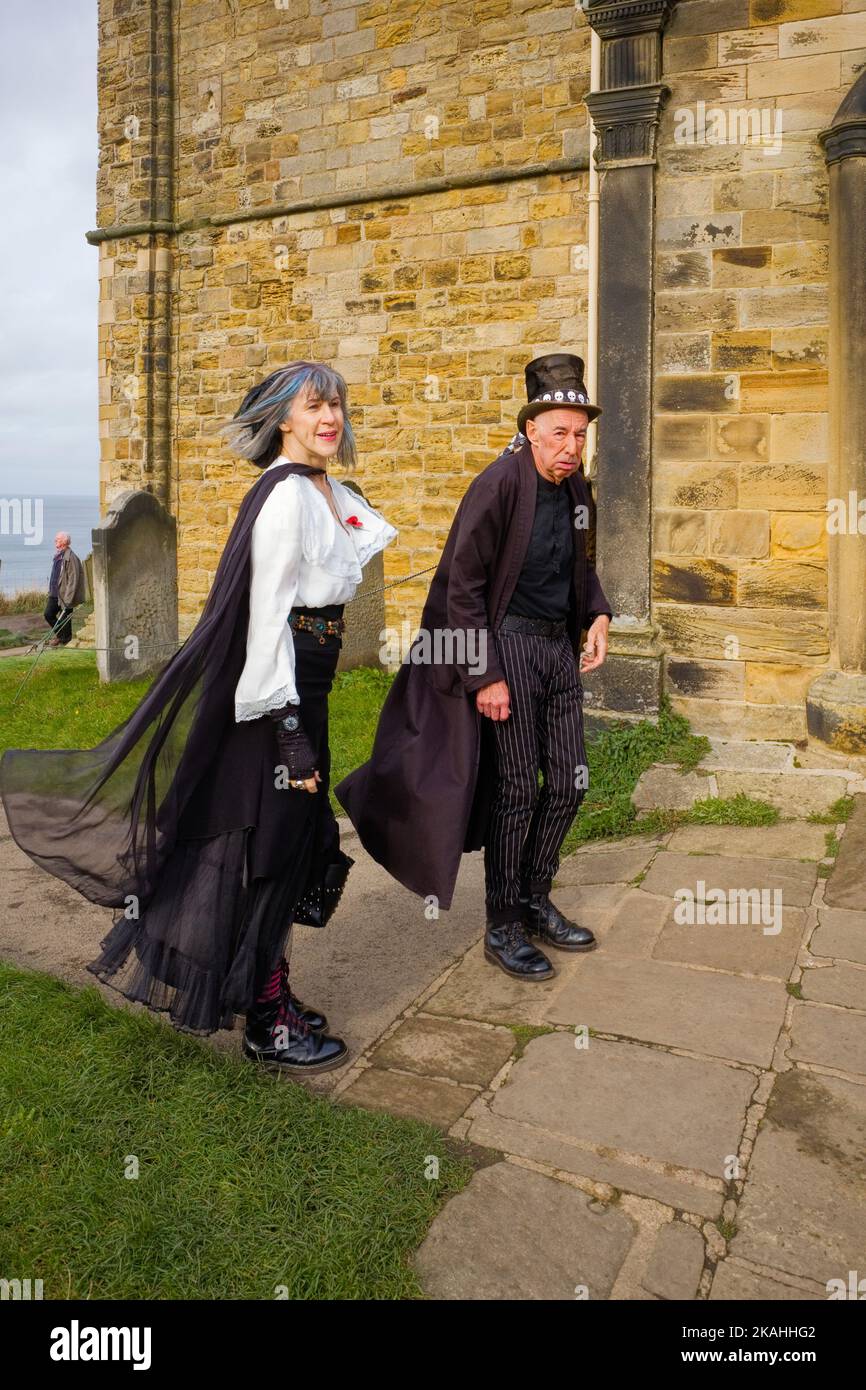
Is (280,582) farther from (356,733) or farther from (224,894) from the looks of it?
(356,733)

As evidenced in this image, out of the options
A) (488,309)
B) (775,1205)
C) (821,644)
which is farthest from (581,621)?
(488,309)

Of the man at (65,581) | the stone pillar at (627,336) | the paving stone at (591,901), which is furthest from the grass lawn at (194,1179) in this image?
the man at (65,581)

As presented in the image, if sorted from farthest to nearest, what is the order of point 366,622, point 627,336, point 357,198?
point 357,198
point 366,622
point 627,336

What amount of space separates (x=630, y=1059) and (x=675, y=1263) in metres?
0.86

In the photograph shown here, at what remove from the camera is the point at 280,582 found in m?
2.81

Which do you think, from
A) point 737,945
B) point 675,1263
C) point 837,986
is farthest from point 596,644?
point 675,1263

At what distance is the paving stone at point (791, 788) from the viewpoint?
17.3 feet

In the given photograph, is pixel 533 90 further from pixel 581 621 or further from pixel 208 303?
pixel 581 621

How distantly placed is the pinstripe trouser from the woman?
0.80 meters

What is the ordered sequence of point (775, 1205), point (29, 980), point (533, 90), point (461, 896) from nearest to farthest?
point (775, 1205) < point (29, 980) < point (461, 896) < point (533, 90)

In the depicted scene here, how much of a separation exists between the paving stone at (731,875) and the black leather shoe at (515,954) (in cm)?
88

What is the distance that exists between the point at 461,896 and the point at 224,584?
2.15 meters

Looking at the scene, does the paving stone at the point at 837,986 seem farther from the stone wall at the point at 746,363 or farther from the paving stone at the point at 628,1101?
the stone wall at the point at 746,363

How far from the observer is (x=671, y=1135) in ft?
8.79
